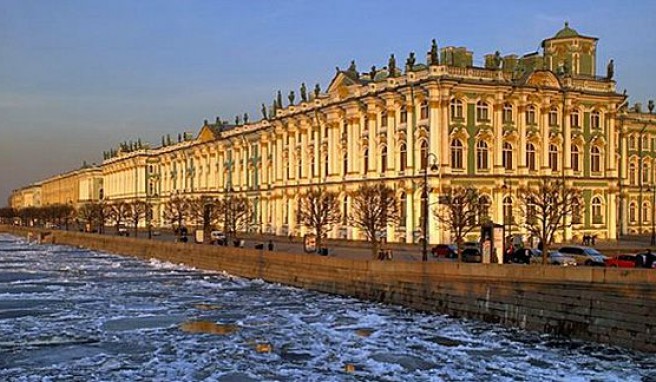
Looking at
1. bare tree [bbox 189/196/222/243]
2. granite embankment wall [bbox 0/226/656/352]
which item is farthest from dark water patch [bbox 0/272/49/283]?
bare tree [bbox 189/196/222/243]

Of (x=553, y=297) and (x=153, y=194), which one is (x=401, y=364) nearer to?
(x=553, y=297)

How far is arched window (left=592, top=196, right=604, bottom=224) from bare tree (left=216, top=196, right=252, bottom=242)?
32.4 meters

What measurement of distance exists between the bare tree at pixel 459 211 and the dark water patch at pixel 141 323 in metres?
16.7

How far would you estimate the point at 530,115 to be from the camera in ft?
224

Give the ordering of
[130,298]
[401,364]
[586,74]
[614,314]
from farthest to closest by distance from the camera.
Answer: [586,74], [130,298], [614,314], [401,364]

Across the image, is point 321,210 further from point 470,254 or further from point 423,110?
point 470,254

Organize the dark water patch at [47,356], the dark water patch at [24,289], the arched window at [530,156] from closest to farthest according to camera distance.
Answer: the dark water patch at [47,356]
the dark water patch at [24,289]
the arched window at [530,156]

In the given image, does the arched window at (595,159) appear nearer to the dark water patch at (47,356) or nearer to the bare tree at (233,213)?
the bare tree at (233,213)

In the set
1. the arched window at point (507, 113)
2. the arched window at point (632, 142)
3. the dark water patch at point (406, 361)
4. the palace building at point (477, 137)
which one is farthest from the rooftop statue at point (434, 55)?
the dark water patch at point (406, 361)

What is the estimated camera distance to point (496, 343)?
29.2 m

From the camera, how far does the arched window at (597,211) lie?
71438 mm

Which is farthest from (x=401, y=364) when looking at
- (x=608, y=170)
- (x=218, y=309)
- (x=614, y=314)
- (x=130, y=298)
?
(x=608, y=170)

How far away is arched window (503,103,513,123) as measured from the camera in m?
66.9

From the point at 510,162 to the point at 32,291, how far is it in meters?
37.7
